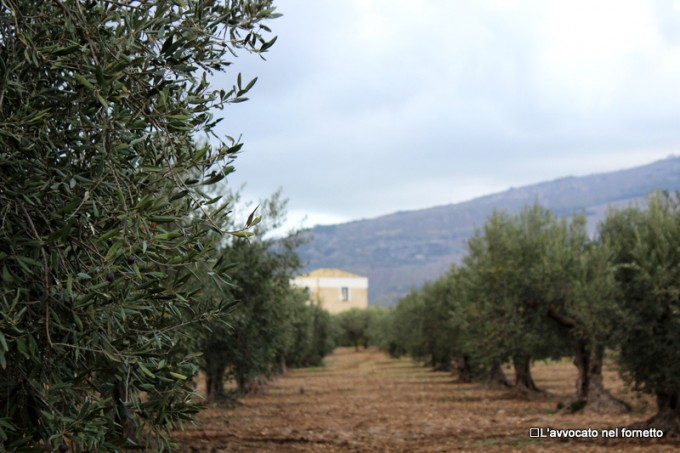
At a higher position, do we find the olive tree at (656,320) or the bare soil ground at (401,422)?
the olive tree at (656,320)

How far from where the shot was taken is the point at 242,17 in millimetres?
5996

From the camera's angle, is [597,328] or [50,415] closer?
[50,415]

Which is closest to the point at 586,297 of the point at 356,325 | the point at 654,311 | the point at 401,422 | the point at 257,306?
the point at 654,311

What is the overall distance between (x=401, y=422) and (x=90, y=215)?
18.0 meters

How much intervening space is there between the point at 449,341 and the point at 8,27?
39.5 m

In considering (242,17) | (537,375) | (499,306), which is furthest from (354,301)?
(242,17)

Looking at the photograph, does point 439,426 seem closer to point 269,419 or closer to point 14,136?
point 269,419

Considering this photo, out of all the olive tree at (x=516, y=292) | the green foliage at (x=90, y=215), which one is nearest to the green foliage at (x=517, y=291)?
the olive tree at (x=516, y=292)

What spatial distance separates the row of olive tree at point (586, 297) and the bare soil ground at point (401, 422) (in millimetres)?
1484

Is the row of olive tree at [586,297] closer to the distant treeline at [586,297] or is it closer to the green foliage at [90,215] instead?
the distant treeline at [586,297]

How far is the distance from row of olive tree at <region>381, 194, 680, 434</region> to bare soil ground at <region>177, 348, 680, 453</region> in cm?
148

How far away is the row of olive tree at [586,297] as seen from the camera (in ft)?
52.7

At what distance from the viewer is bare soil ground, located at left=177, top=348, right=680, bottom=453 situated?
52.6 ft

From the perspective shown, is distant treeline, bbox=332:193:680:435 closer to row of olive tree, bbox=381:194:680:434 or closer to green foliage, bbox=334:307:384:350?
row of olive tree, bbox=381:194:680:434
